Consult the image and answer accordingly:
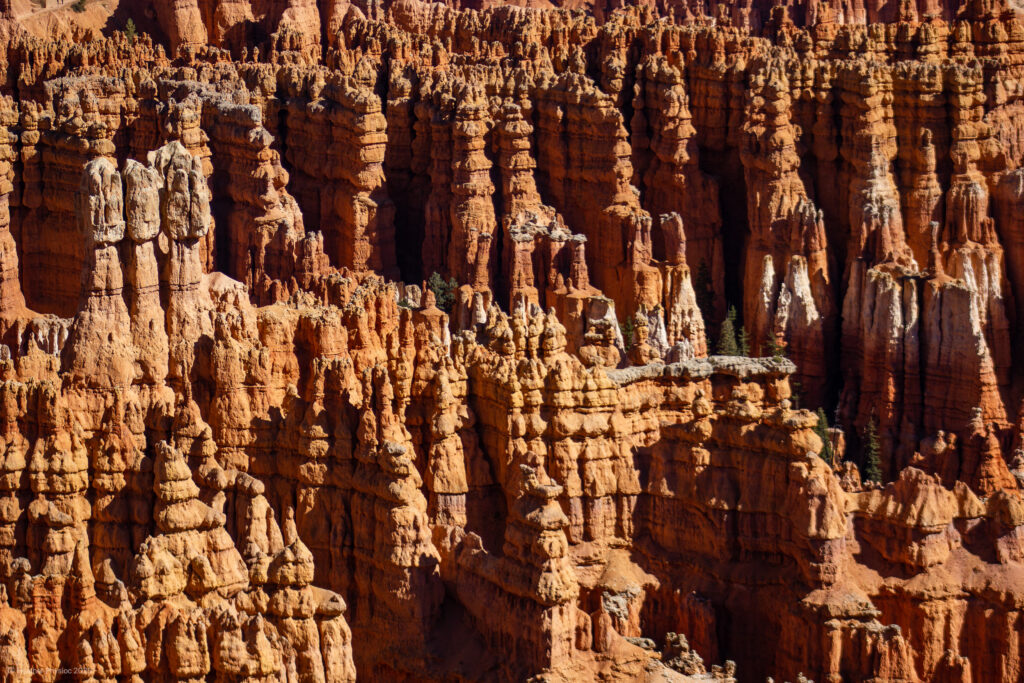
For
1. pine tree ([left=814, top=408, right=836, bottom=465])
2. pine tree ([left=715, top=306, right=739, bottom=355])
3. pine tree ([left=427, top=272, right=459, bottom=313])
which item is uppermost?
pine tree ([left=427, top=272, right=459, bottom=313])

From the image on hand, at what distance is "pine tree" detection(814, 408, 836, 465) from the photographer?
5903 centimetres

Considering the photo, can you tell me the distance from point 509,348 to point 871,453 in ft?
47.1

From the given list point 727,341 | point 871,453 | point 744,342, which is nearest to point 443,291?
point 727,341

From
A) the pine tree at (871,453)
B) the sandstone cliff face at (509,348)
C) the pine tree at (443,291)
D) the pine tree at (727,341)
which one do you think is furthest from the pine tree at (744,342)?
the pine tree at (443,291)

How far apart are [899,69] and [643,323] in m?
11.5

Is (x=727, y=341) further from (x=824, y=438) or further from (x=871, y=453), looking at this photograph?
(x=824, y=438)

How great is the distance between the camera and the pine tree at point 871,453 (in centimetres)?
6116

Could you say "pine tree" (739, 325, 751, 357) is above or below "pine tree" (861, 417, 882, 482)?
above

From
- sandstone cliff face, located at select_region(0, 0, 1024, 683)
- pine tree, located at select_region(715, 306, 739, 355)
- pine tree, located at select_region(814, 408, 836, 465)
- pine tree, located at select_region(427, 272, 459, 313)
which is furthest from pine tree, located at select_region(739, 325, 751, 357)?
pine tree, located at select_region(427, 272, 459, 313)

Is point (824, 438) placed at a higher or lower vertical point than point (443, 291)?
lower

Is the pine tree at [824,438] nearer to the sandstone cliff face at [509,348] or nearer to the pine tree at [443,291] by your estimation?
the sandstone cliff face at [509,348]

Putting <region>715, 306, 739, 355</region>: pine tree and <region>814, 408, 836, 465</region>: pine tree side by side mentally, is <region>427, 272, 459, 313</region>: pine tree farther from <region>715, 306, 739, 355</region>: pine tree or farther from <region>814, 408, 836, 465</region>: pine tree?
<region>814, 408, 836, 465</region>: pine tree

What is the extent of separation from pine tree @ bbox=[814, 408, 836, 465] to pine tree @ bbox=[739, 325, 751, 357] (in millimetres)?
2647

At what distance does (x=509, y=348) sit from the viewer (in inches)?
1984
